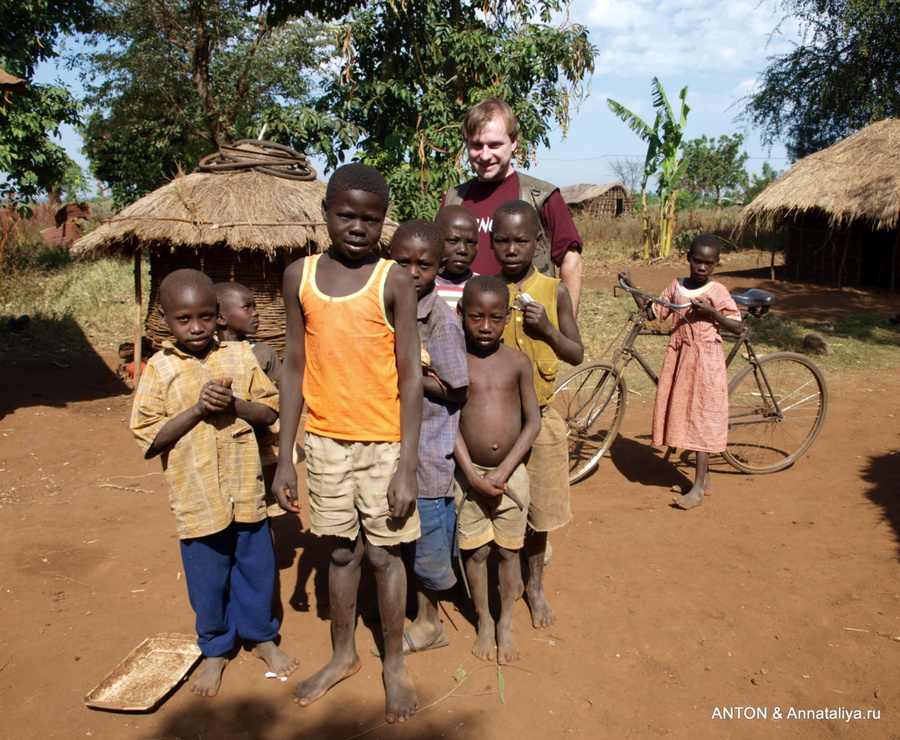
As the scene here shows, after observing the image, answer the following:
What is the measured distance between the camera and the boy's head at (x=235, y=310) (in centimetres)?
276

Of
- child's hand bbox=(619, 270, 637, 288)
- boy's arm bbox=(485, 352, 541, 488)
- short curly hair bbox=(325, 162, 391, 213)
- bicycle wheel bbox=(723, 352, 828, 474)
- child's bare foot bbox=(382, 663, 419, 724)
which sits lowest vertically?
child's bare foot bbox=(382, 663, 419, 724)

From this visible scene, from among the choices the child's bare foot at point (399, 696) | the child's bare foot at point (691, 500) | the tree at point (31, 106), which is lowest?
the child's bare foot at point (399, 696)

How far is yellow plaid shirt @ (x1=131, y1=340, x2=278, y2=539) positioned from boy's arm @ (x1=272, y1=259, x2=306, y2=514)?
0.69ft

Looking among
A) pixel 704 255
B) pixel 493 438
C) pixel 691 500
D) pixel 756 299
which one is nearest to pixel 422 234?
pixel 493 438

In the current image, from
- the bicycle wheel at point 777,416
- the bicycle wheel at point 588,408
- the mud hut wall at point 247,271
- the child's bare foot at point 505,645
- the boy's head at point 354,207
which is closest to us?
the boy's head at point 354,207

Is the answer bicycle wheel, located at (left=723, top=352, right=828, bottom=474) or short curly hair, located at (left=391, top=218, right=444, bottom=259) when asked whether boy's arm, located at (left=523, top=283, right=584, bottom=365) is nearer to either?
short curly hair, located at (left=391, top=218, right=444, bottom=259)

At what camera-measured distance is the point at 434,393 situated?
234 centimetres

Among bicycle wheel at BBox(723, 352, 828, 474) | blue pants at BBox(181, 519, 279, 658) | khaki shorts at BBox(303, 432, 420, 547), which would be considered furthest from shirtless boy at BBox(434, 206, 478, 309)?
bicycle wheel at BBox(723, 352, 828, 474)

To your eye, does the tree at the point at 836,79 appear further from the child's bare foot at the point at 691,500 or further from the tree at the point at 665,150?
the child's bare foot at the point at 691,500

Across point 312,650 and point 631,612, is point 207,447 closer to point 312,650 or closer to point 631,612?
point 312,650

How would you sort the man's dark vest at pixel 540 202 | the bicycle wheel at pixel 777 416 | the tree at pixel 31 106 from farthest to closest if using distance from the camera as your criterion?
the tree at pixel 31 106, the bicycle wheel at pixel 777 416, the man's dark vest at pixel 540 202

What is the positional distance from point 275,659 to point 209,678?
244mm

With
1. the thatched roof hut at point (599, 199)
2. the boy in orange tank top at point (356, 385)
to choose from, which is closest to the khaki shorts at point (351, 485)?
the boy in orange tank top at point (356, 385)

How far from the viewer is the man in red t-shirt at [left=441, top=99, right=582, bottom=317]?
276 cm
